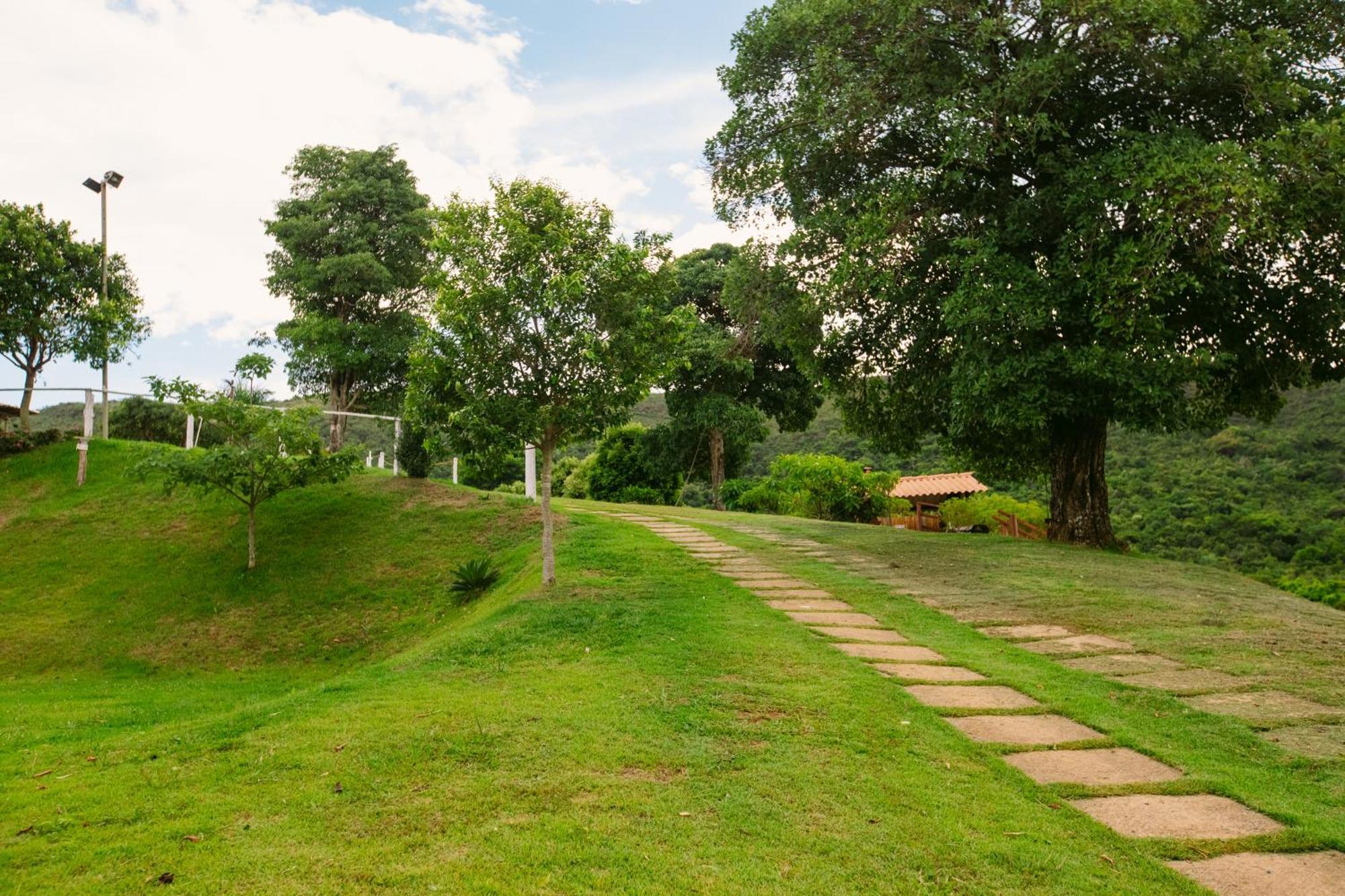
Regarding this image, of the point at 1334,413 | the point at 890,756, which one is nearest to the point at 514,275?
the point at 890,756

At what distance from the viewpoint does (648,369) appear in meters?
8.82

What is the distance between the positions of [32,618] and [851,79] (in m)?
13.8

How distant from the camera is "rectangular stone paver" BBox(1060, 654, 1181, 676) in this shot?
20.4ft

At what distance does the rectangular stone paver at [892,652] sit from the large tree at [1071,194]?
17.3 ft

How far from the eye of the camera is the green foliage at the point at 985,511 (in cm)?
1825

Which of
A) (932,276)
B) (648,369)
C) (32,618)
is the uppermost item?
(932,276)

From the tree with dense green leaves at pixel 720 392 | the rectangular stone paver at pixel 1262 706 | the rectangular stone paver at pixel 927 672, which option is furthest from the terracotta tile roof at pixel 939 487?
the rectangular stone paver at pixel 1262 706

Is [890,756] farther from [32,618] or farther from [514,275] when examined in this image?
[32,618]

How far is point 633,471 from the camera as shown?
30.6 metres

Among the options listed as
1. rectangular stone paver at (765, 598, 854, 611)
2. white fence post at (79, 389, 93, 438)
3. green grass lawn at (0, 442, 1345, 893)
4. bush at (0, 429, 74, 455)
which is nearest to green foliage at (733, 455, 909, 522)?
green grass lawn at (0, 442, 1345, 893)

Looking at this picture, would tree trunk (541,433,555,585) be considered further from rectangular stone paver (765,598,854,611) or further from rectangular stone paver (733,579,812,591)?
rectangular stone paver (765,598,854,611)

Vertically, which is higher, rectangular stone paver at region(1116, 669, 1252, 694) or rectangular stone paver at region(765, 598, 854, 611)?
rectangular stone paver at region(765, 598, 854, 611)

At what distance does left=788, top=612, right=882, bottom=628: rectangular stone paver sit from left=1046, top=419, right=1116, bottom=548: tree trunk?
709cm

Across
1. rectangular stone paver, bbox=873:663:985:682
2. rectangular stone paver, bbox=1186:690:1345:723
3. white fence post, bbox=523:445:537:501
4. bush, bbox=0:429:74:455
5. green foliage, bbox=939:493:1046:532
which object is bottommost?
rectangular stone paver, bbox=873:663:985:682
